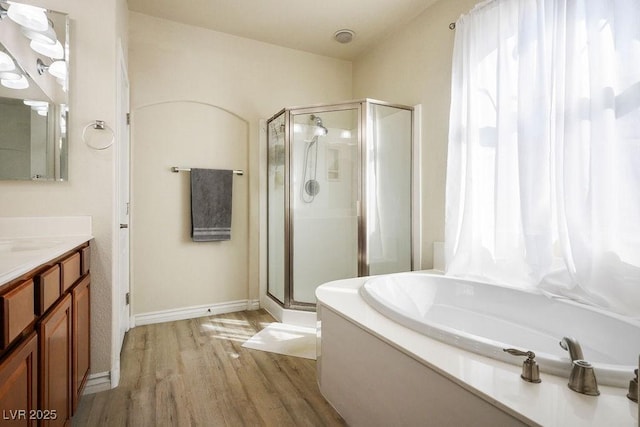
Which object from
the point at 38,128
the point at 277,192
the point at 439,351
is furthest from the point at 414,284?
the point at 38,128

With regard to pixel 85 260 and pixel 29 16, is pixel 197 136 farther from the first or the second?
pixel 85 260

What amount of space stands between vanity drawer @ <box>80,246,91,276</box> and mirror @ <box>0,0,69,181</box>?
39 cm

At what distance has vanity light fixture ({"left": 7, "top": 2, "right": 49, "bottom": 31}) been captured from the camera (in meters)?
1.55

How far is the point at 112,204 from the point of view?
69.5 inches

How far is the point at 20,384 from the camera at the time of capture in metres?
0.83

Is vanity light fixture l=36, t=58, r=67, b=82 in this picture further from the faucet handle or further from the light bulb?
the faucet handle

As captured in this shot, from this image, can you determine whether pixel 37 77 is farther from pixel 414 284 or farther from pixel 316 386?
pixel 414 284

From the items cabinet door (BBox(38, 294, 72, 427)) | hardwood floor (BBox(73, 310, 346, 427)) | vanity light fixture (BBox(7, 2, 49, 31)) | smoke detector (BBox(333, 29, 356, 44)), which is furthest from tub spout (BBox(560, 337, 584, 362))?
smoke detector (BBox(333, 29, 356, 44))

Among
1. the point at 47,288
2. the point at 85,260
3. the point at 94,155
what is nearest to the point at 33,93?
the point at 94,155

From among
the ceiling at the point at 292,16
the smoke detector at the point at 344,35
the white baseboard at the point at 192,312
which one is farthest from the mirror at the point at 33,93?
the smoke detector at the point at 344,35

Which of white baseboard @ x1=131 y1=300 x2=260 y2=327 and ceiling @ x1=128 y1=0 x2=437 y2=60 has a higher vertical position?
ceiling @ x1=128 y1=0 x2=437 y2=60

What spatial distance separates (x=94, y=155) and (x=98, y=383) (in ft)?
3.98

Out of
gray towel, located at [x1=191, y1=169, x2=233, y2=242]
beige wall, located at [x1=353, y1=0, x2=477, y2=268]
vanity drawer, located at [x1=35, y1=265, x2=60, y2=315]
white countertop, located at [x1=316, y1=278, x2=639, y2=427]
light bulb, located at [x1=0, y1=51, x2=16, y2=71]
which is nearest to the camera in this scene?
white countertop, located at [x1=316, y1=278, x2=639, y2=427]

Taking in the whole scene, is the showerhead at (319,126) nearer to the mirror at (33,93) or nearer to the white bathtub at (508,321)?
the white bathtub at (508,321)
